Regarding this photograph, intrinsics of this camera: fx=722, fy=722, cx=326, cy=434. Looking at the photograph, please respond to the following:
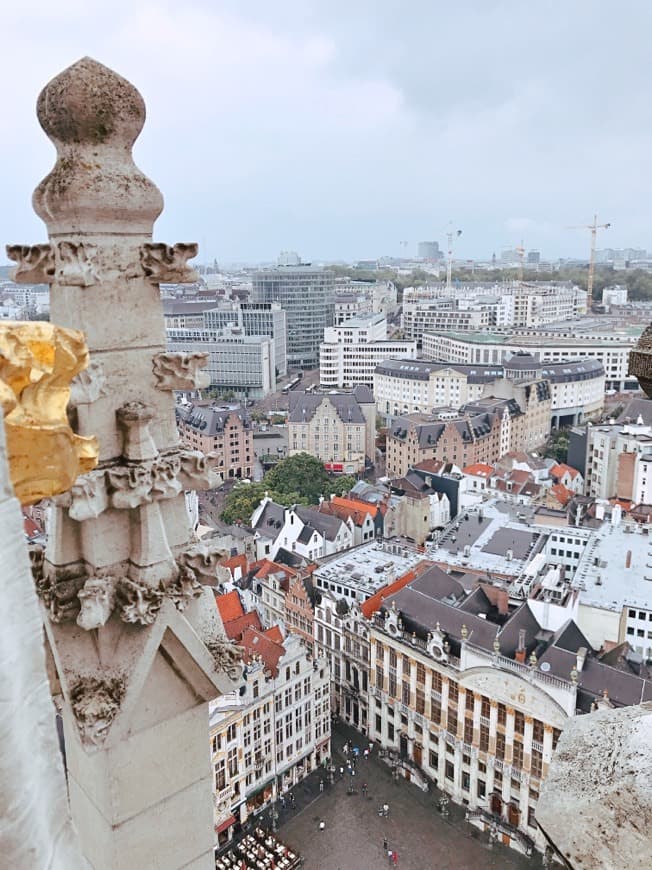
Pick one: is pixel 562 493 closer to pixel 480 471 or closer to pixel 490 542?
pixel 480 471

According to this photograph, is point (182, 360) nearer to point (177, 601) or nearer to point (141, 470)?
point (141, 470)

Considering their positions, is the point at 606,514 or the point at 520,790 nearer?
the point at 520,790

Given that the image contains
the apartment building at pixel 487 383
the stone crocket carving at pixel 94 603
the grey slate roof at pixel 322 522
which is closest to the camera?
the stone crocket carving at pixel 94 603

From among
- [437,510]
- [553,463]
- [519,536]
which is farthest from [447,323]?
[519,536]

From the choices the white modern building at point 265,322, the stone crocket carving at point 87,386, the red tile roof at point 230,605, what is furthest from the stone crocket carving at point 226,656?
the white modern building at point 265,322

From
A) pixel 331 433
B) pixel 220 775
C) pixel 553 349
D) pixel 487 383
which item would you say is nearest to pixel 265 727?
pixel 220 775

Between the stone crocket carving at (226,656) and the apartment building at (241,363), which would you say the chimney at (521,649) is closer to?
the stone crocket carving at (226,656)
